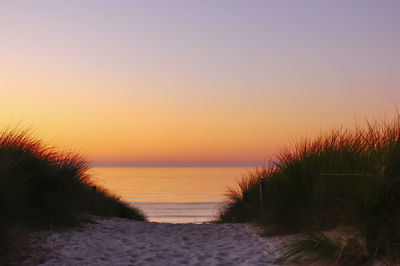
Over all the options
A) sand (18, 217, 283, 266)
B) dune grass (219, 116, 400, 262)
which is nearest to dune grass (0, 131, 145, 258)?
sand (18, 217, 283, 266)

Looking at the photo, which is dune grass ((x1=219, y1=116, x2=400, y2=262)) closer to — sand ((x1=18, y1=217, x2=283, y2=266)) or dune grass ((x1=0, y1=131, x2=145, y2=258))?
sand ((x1=18, y1=217, x2=283, y2=266))

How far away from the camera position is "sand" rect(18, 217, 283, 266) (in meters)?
5.86

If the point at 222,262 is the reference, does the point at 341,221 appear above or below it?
above

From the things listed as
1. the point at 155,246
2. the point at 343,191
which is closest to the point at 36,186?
the point at 155,246

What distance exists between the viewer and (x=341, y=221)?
6.04 meters

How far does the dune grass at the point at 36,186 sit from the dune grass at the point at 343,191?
11.5 ft

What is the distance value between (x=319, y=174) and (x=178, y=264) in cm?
265

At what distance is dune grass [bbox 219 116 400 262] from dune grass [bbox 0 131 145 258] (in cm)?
352

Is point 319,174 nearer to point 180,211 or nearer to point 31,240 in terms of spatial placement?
point 31,240

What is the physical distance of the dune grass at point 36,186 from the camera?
599 cm

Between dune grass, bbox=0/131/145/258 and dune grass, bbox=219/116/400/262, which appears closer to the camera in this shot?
dune grass, bbox=219/116/400/262

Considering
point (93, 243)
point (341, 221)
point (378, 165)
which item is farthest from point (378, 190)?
point (93, 243)

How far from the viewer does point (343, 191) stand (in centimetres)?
603

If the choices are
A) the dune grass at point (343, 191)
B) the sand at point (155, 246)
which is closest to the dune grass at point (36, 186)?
the sand at point (155, 246)
